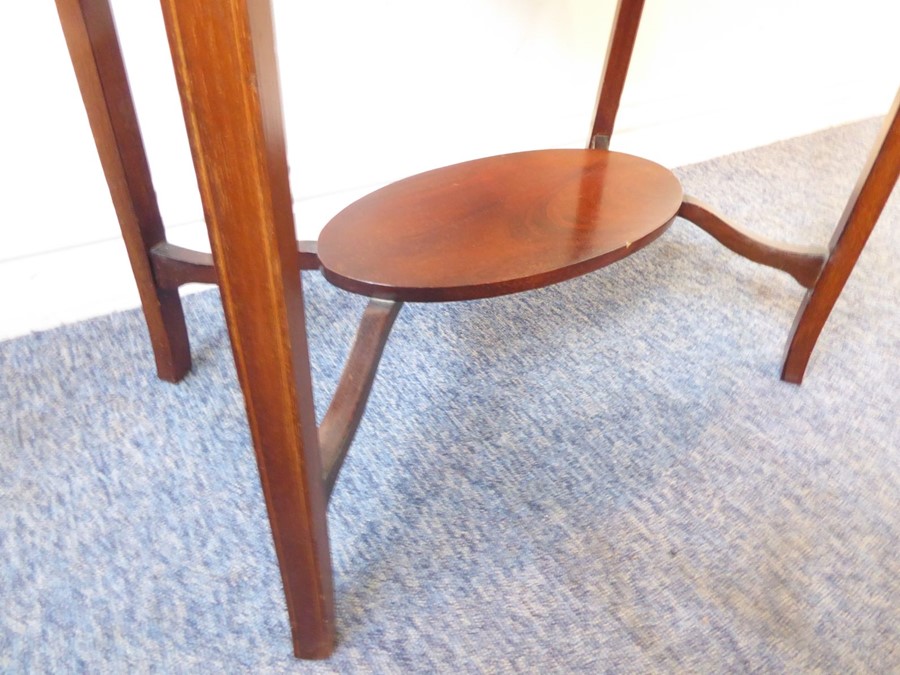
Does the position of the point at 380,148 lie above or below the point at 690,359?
above

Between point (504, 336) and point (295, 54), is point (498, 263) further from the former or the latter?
point (295, 54)

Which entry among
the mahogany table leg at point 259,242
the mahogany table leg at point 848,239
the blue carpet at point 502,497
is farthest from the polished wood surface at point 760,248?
the mahogany table leg at point 259,242

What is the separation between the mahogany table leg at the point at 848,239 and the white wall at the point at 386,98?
0.52 meters

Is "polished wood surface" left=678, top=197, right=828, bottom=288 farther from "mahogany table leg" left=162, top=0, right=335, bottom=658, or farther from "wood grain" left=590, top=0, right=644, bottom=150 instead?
"mahogany table leg" left=162, top=0, right=335, bottom=658

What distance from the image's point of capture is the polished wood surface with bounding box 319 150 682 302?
66cm

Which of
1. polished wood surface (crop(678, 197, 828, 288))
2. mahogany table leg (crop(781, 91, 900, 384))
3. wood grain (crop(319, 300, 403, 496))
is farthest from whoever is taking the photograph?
polished wood surface (crop(678, 197, 828, 288))

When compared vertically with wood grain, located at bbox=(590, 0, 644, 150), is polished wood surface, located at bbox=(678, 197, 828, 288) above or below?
below

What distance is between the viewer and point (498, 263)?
0.68 metres

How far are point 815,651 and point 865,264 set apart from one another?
2.34ft

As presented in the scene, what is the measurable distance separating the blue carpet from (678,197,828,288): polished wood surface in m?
0.12

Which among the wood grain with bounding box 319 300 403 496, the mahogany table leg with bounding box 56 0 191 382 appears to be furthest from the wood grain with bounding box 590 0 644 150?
the mahogany table leg with bounding box 56 0 191 382

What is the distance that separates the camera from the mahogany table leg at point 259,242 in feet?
1.13

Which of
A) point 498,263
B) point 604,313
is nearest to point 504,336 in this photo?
point 604,313

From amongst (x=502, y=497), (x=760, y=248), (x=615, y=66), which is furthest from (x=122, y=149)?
(x=760, y=248)
